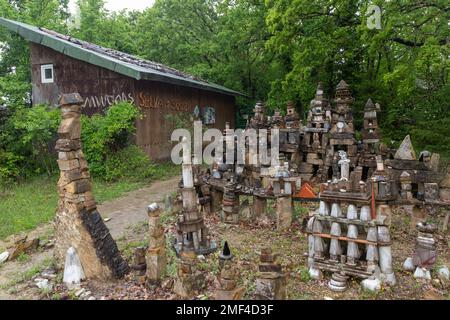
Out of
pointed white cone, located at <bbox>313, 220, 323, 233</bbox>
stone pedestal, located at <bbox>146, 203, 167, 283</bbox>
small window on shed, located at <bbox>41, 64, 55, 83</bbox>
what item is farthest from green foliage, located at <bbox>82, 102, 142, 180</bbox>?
pointed white cone, located at <bbox>313, 220, 323, 233</bbox>

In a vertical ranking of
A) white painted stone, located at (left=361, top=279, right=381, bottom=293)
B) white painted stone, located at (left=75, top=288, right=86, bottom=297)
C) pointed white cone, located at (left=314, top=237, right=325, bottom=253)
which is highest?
pointed white cone, located at (left=314, top=237, right=325, bottom=253)

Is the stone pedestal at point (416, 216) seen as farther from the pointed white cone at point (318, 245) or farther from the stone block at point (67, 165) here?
the stone block at point (67, 165)

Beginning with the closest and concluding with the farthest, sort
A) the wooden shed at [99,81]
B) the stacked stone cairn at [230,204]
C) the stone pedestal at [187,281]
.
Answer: the stone pedestal at [187,281] < the stacked stone cairn at [230,204] < the wooden shed at [99,81]

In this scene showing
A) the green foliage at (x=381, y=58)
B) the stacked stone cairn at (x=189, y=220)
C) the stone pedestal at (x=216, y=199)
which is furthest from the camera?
the green foliage at (x=381, y=58)

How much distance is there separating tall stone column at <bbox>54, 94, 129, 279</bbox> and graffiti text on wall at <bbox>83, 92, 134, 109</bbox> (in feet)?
26.2

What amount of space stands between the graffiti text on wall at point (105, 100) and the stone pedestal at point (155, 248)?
8870 mm

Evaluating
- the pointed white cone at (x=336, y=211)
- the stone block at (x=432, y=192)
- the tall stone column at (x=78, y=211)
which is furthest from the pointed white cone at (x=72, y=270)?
the stone block at (x=432, y=192)

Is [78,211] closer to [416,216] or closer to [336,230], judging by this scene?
[336,230]

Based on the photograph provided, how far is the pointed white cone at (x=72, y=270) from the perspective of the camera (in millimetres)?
4884

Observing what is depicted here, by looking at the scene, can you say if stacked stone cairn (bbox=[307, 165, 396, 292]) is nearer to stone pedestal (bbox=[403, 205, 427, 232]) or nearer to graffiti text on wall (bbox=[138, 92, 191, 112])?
stone pedestal (bbox=[403, 205, 427, 232])

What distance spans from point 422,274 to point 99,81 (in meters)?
11.8

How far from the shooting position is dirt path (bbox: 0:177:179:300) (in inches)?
216

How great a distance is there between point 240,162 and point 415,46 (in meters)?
6.92

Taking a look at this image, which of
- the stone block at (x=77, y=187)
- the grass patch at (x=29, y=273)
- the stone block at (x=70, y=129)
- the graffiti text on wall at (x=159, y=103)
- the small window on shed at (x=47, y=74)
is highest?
the small window on shed at (x=47, y=74)
